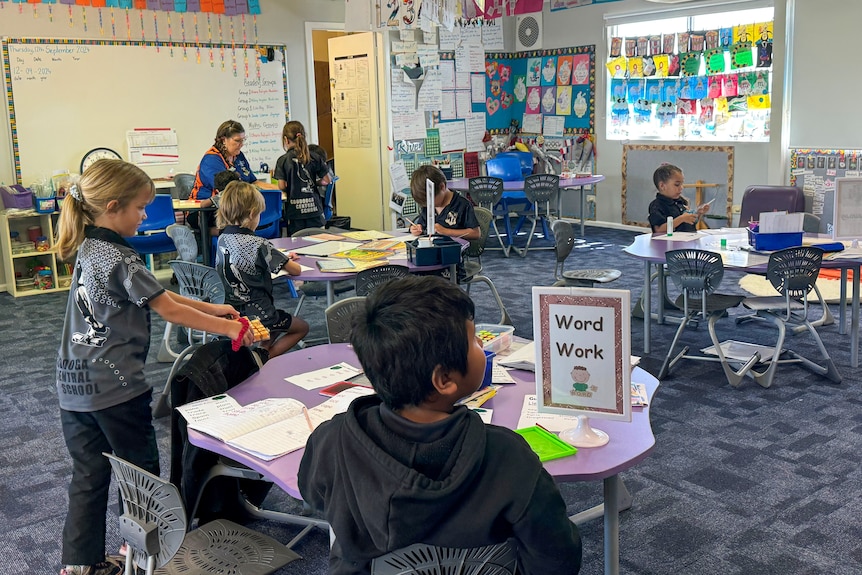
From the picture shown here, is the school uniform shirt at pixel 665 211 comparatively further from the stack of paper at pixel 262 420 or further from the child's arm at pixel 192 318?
the child's arm at pixel 192 318

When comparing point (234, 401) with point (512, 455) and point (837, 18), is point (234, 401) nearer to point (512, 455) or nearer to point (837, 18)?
point (512, 455)

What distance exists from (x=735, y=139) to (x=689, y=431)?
602 centimetres

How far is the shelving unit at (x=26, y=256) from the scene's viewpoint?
7.77m

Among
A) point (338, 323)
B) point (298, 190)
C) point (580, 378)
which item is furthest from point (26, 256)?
point (580, 378)

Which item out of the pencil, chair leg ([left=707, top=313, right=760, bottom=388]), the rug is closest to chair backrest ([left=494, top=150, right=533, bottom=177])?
the rug

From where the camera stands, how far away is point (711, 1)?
9.20 metres

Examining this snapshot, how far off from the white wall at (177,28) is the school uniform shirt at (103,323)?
→ 597 cm

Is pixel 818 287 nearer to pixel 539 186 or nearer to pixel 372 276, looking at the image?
pixel 539 186

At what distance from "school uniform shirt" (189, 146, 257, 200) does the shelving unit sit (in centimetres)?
175

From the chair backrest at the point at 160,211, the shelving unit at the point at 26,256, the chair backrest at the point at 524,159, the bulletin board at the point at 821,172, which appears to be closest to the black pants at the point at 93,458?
the chair backrest at the point at 160,211

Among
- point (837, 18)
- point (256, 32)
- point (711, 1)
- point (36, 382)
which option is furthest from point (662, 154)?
point (36, 382)

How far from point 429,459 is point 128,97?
780cm

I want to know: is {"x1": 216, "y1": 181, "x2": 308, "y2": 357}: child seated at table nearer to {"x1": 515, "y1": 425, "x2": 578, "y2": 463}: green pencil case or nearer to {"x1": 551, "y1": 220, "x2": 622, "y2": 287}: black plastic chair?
{"x1": 551, "y1": 220, "x2": 622, "y2": 287}: black plastic chair

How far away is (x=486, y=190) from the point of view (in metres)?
9.02
